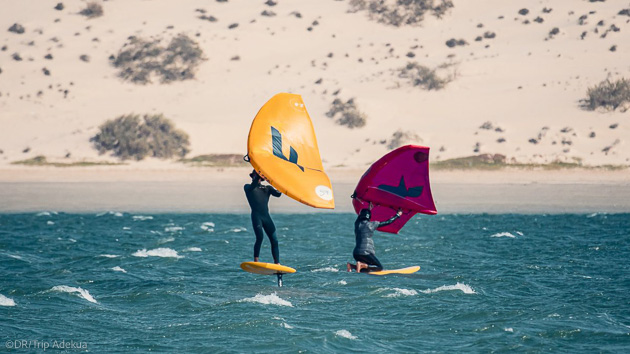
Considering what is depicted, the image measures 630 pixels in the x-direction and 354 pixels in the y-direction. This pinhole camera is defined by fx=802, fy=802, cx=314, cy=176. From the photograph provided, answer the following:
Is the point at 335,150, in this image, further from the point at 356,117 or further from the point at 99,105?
the point at 99,105

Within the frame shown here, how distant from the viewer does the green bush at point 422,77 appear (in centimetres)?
5059

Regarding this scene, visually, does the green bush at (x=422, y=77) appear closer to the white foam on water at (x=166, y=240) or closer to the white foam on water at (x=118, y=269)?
the white foam on water at (x=166, y=240)

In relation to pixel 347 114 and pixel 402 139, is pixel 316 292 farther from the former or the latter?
pixel 347 114

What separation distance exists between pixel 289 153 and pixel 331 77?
3730cm

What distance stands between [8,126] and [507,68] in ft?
102

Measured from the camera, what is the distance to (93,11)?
208 ft

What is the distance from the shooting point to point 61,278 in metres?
18.0

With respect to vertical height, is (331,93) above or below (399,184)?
above

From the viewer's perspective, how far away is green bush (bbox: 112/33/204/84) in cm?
5416

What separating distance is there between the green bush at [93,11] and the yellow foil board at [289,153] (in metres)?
50.1

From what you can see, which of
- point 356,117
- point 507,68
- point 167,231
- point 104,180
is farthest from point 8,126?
point 507,68

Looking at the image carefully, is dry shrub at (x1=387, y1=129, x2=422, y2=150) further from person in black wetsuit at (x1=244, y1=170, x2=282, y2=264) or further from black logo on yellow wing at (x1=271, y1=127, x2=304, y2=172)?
person in black wetsuit at (x1=244, y1=170, x2=282, y2=264)

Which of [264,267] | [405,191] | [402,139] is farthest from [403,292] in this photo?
[402,139]

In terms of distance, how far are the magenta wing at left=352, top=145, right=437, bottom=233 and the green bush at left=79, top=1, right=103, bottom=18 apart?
51775 millimetres
